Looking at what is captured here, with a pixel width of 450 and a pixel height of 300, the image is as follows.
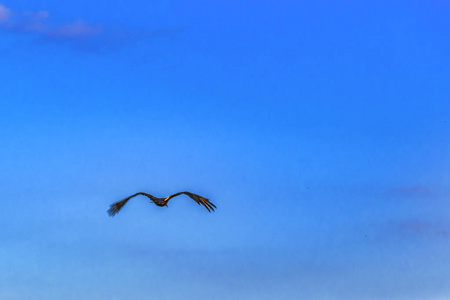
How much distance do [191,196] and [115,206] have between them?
29.1ft

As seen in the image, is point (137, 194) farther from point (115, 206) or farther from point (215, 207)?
point (215, 207)

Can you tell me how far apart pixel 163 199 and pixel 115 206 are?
578 centimetres

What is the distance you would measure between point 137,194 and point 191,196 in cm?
627

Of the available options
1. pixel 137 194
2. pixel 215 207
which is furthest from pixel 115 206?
pixel 215 207

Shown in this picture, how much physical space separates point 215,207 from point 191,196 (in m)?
5.35

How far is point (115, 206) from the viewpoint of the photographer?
122312 millimetres

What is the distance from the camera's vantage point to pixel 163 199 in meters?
124

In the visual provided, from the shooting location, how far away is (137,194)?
401 ft

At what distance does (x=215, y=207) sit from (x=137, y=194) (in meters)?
10.3

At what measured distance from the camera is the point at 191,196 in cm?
12200

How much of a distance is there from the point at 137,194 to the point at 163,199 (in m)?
3.45
